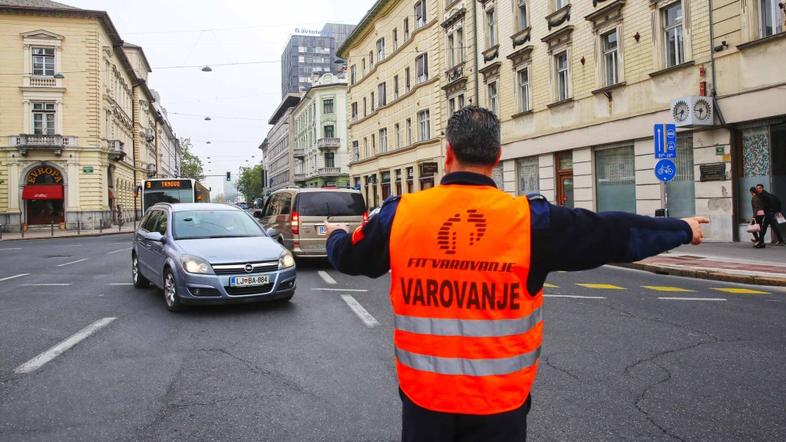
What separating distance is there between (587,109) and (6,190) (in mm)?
39040

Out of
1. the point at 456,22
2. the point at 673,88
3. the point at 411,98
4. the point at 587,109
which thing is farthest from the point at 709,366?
the point at 411,98

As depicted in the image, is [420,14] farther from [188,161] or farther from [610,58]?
[188,161]

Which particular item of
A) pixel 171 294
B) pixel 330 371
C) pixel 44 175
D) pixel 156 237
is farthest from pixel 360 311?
pixel 44 175

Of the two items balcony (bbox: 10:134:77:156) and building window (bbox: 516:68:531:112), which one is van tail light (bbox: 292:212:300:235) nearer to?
building window (bbox: 516:68:531:112)

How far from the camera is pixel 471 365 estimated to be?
202 cm

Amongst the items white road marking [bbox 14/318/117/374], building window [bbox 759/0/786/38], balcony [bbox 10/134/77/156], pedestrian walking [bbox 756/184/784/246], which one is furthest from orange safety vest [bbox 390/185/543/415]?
balcony [bbox 10/134/77/156]

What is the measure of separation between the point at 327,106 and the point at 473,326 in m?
73.2

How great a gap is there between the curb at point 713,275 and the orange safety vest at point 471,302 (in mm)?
10527

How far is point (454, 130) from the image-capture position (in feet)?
7.30

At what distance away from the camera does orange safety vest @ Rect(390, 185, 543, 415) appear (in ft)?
6.64

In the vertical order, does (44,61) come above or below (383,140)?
above

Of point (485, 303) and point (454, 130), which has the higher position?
point (454, 130)

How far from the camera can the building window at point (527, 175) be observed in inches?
986

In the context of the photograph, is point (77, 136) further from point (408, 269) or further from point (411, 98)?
point (408, 269)
